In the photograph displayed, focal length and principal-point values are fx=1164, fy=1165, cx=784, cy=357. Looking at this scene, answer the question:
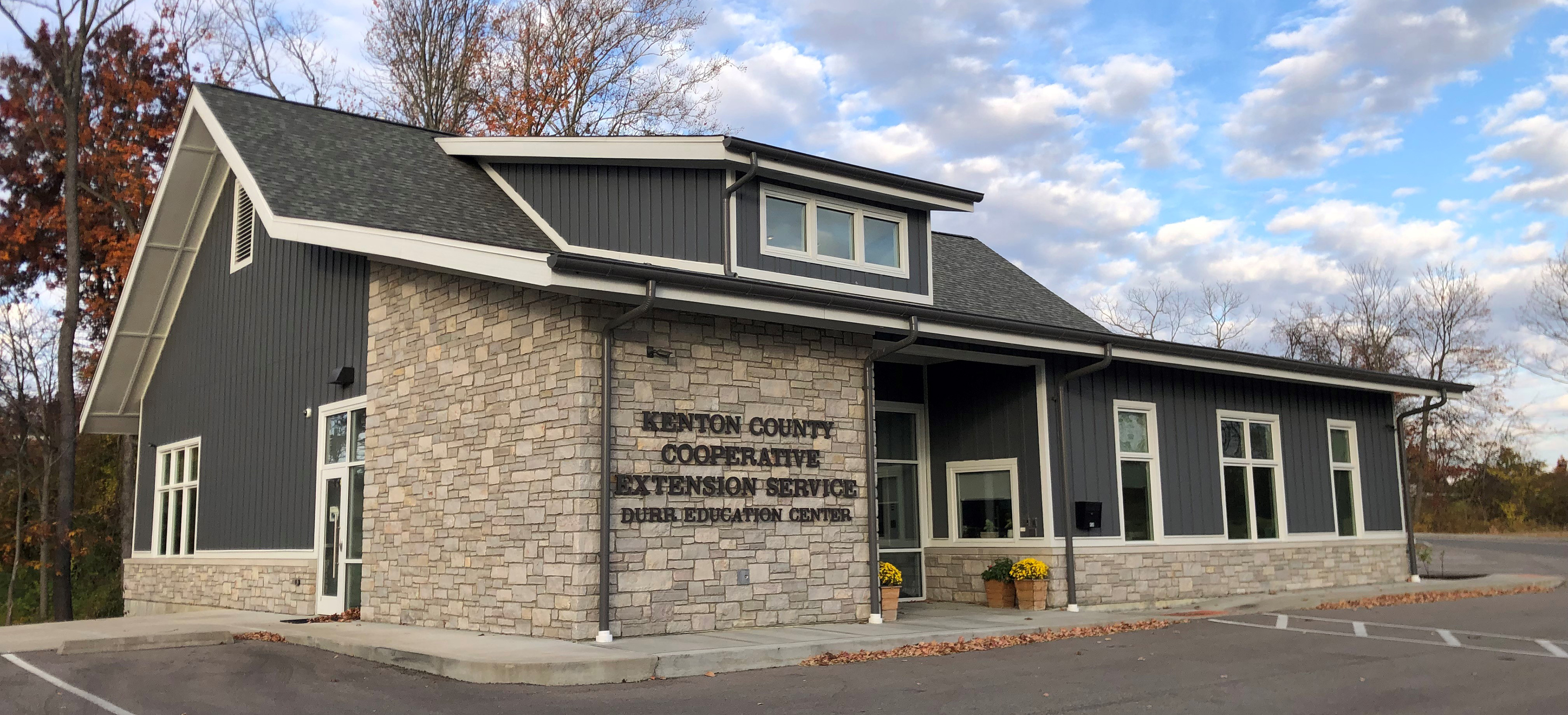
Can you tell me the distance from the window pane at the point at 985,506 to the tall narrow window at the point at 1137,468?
1509 mm

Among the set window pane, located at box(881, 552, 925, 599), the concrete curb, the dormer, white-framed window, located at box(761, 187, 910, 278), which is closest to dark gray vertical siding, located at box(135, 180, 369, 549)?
the dormer

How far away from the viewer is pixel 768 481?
460 inches

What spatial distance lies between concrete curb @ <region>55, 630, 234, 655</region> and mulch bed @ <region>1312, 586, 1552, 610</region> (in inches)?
509

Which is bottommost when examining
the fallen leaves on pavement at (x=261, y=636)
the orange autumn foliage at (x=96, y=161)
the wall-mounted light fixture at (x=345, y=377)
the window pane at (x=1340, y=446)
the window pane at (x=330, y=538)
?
the fallen leaves on pavement at (x=261, y=636)

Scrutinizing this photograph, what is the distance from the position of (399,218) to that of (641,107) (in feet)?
51.4

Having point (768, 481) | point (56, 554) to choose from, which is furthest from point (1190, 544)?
point (56, 554)

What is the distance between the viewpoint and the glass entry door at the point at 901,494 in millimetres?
15617

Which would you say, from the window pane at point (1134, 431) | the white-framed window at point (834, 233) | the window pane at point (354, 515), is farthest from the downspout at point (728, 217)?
the window pane at point (1134, 431)

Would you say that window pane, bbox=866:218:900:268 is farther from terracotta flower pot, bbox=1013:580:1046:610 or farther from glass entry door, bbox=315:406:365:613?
glass entry door, bbox=315:406:365:613

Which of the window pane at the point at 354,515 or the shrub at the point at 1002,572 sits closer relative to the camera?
the window pane at the point at 354,515

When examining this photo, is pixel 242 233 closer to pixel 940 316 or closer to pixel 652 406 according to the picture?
pixel 652 406

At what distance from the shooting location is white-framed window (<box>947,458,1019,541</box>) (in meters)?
15.1

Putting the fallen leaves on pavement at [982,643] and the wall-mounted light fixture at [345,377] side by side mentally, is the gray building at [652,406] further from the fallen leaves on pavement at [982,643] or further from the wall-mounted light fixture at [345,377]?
the fallen leaves on pavement at [982,643]

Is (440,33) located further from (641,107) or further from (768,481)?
(768,481)
